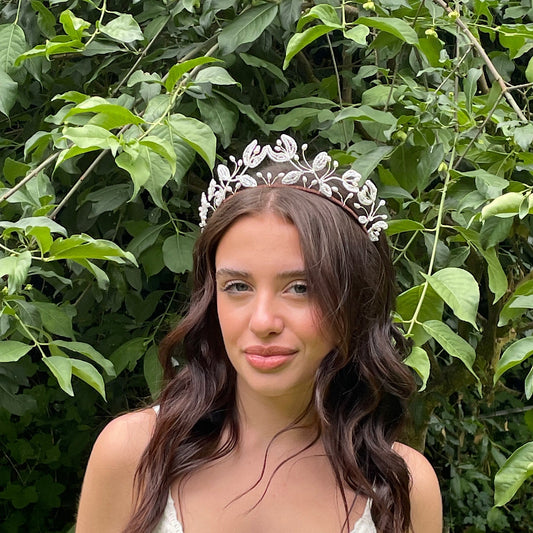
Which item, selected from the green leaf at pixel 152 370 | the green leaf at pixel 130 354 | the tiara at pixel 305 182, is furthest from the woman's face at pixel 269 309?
the green leaf at pixel 130 354

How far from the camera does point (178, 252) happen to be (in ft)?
6.53

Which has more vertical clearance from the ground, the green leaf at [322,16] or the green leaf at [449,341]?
the green leaf at [322,16]

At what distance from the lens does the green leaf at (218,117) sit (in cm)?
193

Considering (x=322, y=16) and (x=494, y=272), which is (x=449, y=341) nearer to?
(x=494, y=272)

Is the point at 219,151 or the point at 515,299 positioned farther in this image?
the point at 219,151

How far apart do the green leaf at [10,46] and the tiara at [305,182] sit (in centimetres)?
58

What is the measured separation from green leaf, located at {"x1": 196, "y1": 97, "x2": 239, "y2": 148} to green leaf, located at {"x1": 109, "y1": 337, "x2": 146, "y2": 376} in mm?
500

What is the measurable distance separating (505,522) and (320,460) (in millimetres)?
2392

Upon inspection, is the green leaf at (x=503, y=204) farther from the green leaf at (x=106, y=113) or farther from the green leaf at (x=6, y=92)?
the green leaf at (x=6, y=92)

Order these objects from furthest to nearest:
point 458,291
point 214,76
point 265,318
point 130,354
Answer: point 130,354 < point 214,76 < point 458,291 < point 265,318

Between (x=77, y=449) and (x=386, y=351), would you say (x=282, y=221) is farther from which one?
(x=77, y=449)

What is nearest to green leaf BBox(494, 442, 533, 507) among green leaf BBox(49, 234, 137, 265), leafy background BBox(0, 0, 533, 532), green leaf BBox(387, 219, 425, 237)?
leafy background BBox(0, 0, 533, 532)

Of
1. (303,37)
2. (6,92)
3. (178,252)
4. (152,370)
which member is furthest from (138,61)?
(152,370)

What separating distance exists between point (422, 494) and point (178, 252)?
67 centimetres
